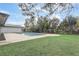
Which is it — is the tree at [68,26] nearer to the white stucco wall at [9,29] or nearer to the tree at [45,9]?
the tree at [45,9]

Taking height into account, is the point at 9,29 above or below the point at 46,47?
above

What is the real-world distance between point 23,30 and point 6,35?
0.15 metres

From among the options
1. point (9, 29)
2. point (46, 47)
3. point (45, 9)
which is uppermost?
point (45, 9)

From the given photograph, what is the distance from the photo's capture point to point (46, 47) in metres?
1.79

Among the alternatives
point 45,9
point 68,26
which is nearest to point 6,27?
point 45,9

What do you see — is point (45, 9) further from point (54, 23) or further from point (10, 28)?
point (10, 28)

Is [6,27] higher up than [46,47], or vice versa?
[6,27]

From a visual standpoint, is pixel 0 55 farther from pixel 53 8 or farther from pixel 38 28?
pixel 53 8

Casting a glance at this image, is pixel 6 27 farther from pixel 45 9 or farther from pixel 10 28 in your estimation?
pixel 45 9

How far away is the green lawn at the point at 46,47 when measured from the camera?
70.2 inches

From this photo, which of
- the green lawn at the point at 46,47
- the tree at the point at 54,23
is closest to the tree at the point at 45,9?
the tree at the point at 54,23

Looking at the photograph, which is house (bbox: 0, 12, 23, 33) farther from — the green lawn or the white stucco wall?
the green lawn

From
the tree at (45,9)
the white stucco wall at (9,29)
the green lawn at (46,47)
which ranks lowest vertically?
the green lawn at (46,47)

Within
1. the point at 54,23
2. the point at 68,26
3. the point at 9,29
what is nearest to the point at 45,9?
the point at 54,23
